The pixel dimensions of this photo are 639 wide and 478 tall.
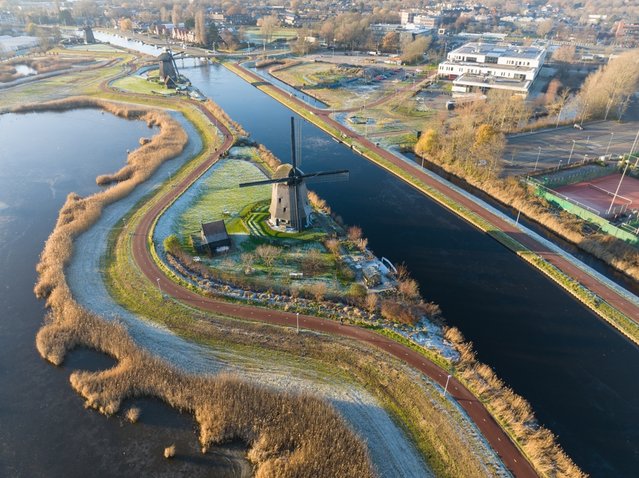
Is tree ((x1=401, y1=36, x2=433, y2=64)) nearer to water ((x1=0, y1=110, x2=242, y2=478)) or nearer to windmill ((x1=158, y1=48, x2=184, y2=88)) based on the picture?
windmill ((x1=158, y1=48, x2=184, y2=88))

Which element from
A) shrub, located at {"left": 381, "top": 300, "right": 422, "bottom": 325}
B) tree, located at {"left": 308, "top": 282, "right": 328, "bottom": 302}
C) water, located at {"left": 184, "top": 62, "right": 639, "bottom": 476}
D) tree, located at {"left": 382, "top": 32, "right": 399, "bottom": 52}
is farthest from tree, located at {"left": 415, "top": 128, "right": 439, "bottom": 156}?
tree, located at {"left": 382, "top": 32, "right": 399, "bottom": 52}

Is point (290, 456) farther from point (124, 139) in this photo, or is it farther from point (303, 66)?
point (303, 66)

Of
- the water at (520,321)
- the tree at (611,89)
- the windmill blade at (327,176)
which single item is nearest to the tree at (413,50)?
the tree at (611,89)

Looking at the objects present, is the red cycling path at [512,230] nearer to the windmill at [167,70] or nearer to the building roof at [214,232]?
the building roof at [214,232]

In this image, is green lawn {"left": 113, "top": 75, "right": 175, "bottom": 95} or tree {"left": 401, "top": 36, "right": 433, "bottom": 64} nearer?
green lawn {"left": 113, "top": 75, "right": 175, "bottom": 95}

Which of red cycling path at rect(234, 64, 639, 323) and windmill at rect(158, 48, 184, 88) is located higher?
windmill at rect(158, 48, 184, 88)

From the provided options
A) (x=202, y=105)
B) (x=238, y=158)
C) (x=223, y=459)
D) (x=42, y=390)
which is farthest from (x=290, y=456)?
(x=202, y=105)
